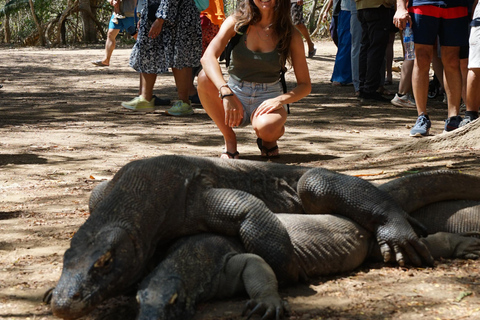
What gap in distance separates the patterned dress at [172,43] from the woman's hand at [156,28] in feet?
0.37

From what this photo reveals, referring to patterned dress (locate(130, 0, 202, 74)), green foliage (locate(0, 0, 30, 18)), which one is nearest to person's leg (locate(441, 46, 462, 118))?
patterned dress (locate(130, 0, 202, 74))

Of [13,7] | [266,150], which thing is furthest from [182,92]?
[13,7]

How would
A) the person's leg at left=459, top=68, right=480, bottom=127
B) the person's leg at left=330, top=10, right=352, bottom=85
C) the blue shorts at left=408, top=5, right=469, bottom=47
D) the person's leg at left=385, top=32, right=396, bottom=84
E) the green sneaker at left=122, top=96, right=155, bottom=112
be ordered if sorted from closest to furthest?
the person's leg at left=459, top=68, right=480, bottom=127 → the blue shorts at left=408, top=5, right=469, bottom=47 → the green sneaker at left=122, top=96, right=155, bottom=112 → the person's leg at left=385, top=32, right=396, bottom=84 → the person's leg at left=330, top=10, right=352, bottom=85

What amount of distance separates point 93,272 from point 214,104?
3.12 m

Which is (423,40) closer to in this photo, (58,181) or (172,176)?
(58,181)

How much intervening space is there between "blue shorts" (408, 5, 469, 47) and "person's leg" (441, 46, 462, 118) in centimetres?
13

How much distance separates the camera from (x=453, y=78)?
5980 mm

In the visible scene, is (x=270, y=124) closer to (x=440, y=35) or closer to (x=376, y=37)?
(x=440, y=35)

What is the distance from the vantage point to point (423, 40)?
5801mm

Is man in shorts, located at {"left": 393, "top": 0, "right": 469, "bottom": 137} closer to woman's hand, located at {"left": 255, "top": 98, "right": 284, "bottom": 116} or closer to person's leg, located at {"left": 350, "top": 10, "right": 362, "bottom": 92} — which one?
woman's hand, located at {"left": 255, "top": 98, "right": 284, "bottom": 116}

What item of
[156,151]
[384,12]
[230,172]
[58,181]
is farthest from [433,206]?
[384,12]

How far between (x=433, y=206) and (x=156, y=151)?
3037mm

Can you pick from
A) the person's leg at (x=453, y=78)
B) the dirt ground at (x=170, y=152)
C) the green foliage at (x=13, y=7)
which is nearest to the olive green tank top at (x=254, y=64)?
the dirt ground at (x=170, y=152)

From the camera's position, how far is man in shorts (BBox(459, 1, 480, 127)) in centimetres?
536
